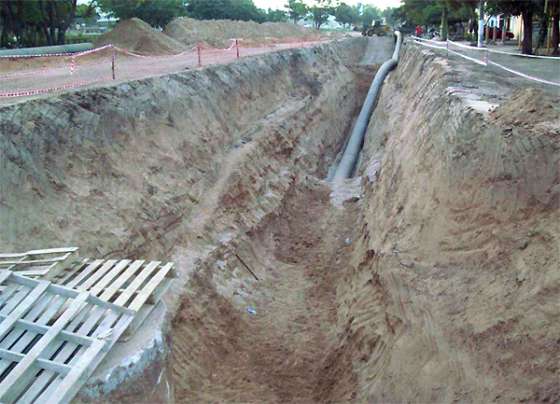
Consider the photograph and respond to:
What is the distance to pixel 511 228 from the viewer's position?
22.2 ft

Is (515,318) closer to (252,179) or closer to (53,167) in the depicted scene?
(53,167)

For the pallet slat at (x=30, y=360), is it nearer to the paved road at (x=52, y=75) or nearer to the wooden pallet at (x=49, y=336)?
the wooden pallet at (x=49, y=336)

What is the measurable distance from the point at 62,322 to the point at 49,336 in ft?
0.69

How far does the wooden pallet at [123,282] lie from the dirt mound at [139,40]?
21.4 metres

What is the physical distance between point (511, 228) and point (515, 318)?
1.36 metres

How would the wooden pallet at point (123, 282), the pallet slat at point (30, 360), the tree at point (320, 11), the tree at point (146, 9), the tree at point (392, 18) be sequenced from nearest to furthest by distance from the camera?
the pallet slat at point (30, 360), the wooden pallet at point (123, 282), the tree at point (146, 9), the tree at point (392, 18), the tree at point (320, 11)

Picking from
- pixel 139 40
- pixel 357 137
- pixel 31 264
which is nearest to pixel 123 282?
pixel 31 264

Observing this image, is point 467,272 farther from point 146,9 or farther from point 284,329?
point 146,9

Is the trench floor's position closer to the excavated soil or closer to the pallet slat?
the excavated soil

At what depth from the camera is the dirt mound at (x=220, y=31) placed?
36.1 metres

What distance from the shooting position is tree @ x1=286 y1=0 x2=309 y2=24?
10212cm

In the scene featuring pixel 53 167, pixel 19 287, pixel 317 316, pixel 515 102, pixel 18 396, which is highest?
pixel 515 102

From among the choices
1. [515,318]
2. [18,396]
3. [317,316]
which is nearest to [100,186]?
[317,316]

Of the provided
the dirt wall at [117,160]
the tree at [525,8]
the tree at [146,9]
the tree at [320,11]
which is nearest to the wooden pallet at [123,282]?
the dirt wall at [117,160]
